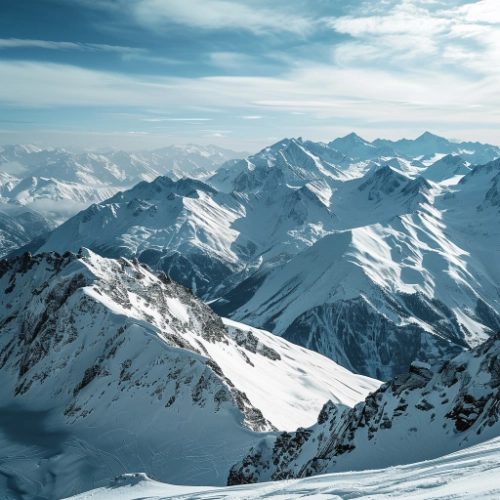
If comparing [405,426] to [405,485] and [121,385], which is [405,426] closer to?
[405,485]

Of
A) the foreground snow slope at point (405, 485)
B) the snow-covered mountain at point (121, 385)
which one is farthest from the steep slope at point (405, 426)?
the snow-covered mountain at point (121, 385)

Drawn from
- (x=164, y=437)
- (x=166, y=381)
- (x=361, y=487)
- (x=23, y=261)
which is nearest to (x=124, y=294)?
(x=166, y=381)

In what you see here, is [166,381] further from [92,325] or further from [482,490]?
[482,490]

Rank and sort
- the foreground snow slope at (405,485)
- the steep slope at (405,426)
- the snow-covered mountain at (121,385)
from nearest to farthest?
the foreground snow slope at (405,485)
the steep slope at (405,426)
the snow-covered mountain at (121,385)

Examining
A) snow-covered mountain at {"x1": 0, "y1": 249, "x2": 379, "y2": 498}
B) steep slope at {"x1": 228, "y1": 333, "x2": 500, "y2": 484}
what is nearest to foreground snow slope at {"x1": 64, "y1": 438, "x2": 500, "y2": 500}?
steep slope at {"x1": 228, "y1": 333, "x2": 500, "y2": 484}

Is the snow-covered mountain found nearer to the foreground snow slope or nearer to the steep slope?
the steep slope

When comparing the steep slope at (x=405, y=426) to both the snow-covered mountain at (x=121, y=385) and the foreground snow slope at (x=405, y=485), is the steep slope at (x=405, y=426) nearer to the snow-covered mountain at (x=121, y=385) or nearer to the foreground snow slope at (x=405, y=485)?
the foreground snow slope at (x=405, y=485)
